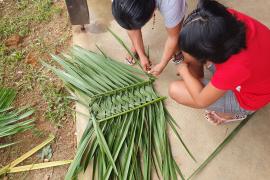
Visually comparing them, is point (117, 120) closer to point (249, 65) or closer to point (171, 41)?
point (171, 41)

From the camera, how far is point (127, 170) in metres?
1.77

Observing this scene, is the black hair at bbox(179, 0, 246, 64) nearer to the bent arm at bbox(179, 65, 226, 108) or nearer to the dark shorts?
the bent arm at bbox(179, 65, 226, 108)

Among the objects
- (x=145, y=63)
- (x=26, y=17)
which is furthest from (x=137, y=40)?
(x=26, y=17)

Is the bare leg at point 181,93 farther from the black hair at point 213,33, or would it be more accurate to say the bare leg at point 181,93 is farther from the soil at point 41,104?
the soil at point 41,104

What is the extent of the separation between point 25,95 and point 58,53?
0.39m

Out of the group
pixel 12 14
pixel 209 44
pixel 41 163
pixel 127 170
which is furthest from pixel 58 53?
pixel 209 44

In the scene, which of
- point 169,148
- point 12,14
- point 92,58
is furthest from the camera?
point 12,14

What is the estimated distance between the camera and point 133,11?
5.07 feet

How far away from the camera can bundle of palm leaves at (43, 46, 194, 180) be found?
181 cm

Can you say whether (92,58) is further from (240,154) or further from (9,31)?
(240,154)

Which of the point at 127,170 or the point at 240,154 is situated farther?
the point at 240,154

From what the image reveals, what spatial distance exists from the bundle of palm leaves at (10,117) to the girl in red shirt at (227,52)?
1.00 metres

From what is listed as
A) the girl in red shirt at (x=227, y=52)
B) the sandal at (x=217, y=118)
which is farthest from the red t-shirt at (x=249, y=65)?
the sandal at (x=217, y=118)

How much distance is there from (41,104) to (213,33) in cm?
128
